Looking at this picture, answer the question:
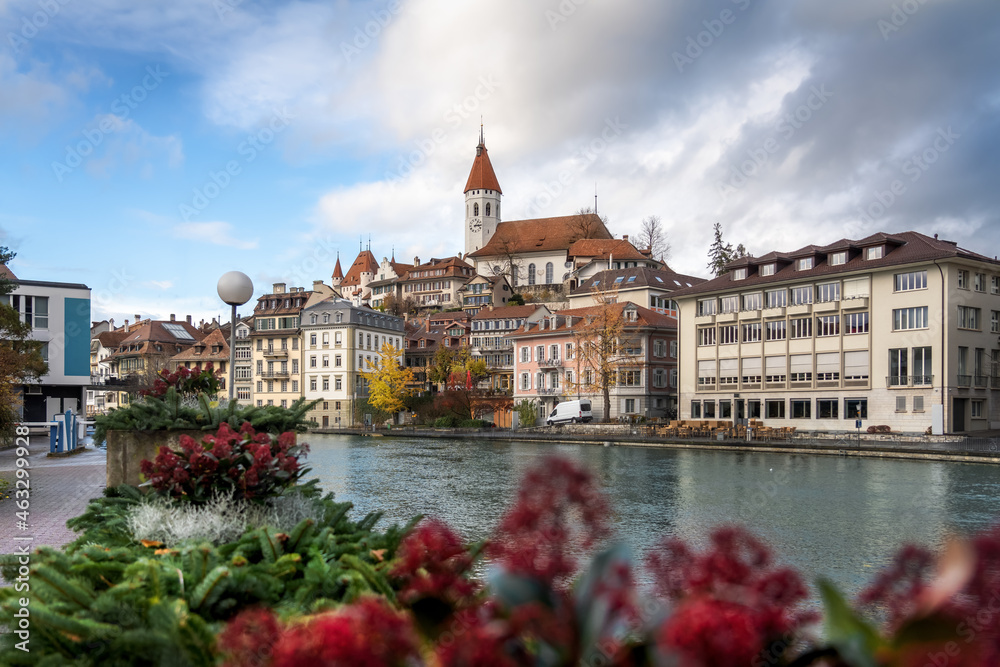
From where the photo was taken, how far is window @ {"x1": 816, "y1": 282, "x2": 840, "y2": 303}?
4950 cm

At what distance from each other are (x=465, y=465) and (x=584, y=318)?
3310 cm

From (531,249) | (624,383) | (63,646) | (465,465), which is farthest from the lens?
(531,249)

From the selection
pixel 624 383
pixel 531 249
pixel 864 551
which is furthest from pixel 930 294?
pixel 531 249

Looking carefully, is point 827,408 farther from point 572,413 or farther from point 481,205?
→ point 481,205

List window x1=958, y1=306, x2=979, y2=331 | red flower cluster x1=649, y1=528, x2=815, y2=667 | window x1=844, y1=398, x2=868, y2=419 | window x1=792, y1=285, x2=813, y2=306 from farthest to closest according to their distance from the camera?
window x1=792, y1=285, x2=813, y2=306 < window x1=844, y1=398, x2=868, y2=419 < window x1=958, y1=306, x2=979, y2=331 < red flower cluster x1=649, y1=528, x2=815, y2=667

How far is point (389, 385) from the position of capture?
76812mm

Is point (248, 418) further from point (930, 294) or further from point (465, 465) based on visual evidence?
point (930, 294)

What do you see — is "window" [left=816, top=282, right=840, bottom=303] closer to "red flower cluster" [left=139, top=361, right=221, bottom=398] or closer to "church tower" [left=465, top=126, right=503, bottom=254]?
"red flower cluster" [left=139, top=361, right=221, bottom=398]

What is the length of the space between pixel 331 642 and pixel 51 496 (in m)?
13.8

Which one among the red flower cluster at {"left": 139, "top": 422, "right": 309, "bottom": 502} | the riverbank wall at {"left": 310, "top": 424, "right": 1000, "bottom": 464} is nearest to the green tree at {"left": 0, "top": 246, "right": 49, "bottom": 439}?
the red flower cluster at {"left": 139, "top": 422, "right": 309, "bottom": 502}

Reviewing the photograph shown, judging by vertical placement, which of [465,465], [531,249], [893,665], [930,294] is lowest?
[465,465]

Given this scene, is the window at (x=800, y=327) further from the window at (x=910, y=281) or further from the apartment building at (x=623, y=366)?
the apartment building at (x=623, y=366)

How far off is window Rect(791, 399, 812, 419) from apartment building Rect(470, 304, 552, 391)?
33.5 metres

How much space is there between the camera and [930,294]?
44312mm
